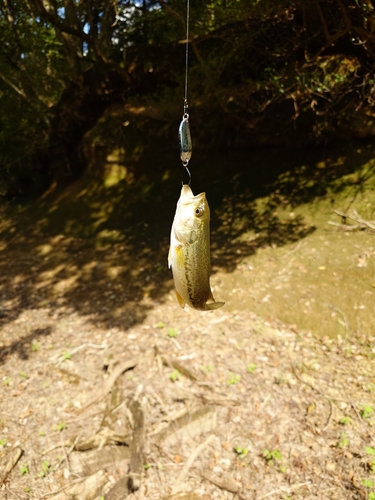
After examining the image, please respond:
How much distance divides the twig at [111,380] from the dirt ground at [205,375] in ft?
0.05

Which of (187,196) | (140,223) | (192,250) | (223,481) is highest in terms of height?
→ (187,196)

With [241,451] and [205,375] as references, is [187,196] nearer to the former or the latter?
[241,451]

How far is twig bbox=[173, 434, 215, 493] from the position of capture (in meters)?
4.14

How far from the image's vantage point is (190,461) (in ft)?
14.2

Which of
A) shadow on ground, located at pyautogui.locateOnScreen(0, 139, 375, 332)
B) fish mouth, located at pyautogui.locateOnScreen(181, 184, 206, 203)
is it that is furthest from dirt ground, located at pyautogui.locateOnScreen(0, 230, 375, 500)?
fish mouth, located at pyautogui.locateOnScreen(181, 184, 206, 203)

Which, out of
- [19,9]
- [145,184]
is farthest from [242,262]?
[19,9]

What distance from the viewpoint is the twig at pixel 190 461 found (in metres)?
4.14

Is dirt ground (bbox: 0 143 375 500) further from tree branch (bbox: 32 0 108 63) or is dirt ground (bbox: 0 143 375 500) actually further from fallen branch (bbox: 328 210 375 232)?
tree branch (bbox: 32 0 108 63)

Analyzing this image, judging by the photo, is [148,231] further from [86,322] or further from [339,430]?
[339,430]

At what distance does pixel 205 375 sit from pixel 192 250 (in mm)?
3521

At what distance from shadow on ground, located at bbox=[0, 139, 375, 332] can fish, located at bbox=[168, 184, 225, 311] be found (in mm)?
4422

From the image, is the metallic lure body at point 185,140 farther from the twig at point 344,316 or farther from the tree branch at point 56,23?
the tree branch at point 56,23

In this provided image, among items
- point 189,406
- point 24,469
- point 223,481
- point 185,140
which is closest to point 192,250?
point 185,140

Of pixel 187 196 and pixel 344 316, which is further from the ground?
pixel 187 196
